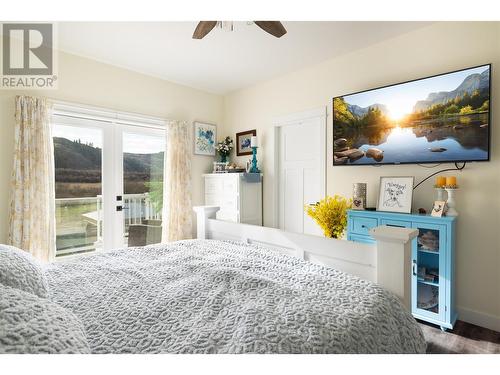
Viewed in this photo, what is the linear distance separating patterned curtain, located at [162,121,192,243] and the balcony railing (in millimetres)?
462

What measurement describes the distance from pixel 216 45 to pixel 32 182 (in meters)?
2.23

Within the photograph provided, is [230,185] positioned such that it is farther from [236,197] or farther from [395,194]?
[395,194]

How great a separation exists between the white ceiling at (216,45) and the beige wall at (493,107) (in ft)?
0.51

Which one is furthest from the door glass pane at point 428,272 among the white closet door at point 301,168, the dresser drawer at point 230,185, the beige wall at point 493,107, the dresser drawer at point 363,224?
the dresser drawer at point 230,185

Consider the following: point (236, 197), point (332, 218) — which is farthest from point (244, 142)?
point (332, 218)

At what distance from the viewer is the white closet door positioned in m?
3.22

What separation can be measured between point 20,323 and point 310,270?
1.11m

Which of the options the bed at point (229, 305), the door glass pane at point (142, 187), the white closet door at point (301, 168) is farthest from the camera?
the door glass pane at point (142, 187)

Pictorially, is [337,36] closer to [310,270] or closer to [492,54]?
[492,54]

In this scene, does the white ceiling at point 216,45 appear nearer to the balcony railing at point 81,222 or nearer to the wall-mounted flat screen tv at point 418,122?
the wall-mounted flat screen tv at point 418,122

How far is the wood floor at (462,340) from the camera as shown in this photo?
1.89 meters

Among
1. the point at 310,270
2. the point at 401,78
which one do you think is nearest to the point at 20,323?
the point at 310,270

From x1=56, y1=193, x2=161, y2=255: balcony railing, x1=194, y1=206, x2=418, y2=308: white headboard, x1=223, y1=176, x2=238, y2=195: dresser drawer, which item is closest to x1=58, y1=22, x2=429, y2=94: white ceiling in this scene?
x1=223, y1=176, x2=238, y2=195: dresser drawer

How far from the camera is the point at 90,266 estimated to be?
150 centimetres
